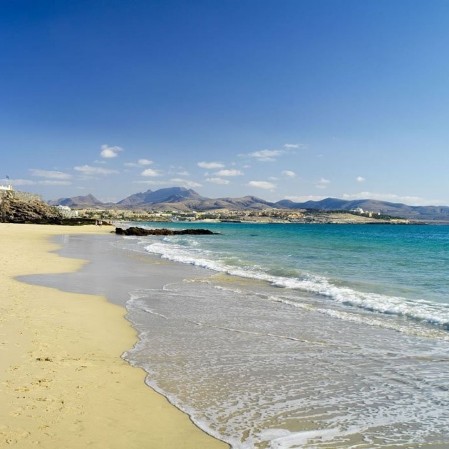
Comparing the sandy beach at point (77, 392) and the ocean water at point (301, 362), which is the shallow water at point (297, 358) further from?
the sandy beach at point (77, 392)

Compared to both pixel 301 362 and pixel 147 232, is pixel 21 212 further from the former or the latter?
pixel 301 362

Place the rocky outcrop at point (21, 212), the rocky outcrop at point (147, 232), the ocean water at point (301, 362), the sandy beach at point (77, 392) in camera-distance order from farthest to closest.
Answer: the rocky outcrop at point (21, 212), the rocky outcrop at point (147, 232), the ocean water at point (301, 362), the sandy beach at point (77, 392)

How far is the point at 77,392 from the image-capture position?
6230 millimetres

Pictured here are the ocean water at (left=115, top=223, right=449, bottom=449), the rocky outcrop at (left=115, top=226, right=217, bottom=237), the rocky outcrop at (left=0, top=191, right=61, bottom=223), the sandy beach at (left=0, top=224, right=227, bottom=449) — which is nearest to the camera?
the sandy beach at (left=0, top=224, right=227, bottom=449)

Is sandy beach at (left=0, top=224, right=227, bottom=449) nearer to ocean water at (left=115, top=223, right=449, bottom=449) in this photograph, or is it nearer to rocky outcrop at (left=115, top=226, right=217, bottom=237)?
ocean water at (left=115, top=223, right=449, bottom=449)

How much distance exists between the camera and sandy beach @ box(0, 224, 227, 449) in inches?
194

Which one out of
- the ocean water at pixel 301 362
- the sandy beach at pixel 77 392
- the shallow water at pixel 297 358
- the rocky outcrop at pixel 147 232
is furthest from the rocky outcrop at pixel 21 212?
the sandy beach at pixel 77 392

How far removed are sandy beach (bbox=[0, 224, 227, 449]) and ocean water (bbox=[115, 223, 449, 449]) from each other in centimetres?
39

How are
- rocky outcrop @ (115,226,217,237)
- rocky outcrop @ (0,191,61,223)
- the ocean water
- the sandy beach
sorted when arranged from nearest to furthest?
the sandy beach → the ocean water → rocky outcrop @ (115,226,217,237) → rocky outcrop @ (0,191,61,223)

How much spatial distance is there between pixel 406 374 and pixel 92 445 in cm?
546

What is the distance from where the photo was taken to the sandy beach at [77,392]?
493cm

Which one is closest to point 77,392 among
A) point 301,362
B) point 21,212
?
point 301,362

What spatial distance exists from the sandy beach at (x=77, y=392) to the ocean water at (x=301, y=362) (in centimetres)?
39

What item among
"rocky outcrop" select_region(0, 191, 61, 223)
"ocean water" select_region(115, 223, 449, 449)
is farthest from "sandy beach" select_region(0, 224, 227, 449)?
"rocky outcrop" select_region(0, 191, 61, 223)
